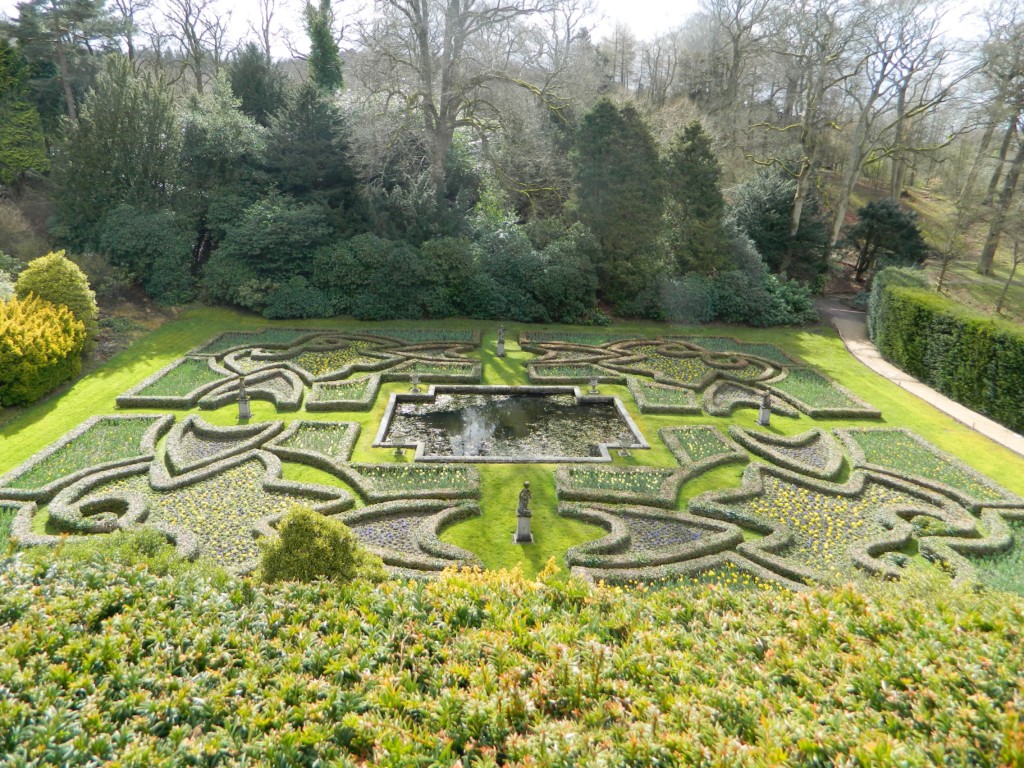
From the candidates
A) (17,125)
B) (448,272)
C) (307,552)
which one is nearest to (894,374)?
(448,272)

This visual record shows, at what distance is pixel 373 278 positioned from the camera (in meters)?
23.2

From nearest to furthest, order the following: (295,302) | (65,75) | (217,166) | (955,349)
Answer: (955,349), (295,302), (217,166), (65,75)

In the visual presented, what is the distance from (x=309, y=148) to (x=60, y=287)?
1060cm

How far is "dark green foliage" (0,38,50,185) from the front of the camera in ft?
92.4

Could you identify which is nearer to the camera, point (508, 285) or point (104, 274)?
point (104, 274)

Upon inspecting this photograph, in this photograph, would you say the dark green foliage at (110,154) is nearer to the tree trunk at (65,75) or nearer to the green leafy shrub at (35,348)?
the tree trunk at (65,75)

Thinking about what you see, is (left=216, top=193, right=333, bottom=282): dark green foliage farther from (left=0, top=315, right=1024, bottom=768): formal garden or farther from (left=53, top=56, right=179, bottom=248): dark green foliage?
(left=53, top=56, right=179, bottom=248): dark green foliage

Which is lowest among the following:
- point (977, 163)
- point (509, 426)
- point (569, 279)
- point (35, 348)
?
point (509, 426)

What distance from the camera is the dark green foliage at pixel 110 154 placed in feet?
79.0

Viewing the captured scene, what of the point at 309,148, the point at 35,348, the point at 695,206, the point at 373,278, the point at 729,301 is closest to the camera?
the point at 35,348

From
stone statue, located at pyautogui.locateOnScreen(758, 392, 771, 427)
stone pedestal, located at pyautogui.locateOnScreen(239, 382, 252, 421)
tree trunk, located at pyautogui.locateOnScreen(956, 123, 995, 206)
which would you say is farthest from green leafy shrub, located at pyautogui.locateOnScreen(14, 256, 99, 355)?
tree trunk, located at pyautogui.locateOnScreen(956, 123, 995, 206)

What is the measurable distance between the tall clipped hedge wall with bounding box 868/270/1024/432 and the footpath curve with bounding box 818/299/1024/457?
29cm

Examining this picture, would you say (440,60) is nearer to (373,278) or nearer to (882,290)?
(373,278)

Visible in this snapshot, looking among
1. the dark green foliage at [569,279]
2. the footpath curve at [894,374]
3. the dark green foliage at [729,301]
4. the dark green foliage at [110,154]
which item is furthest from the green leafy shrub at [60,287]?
the footpath curve at [894,374]
